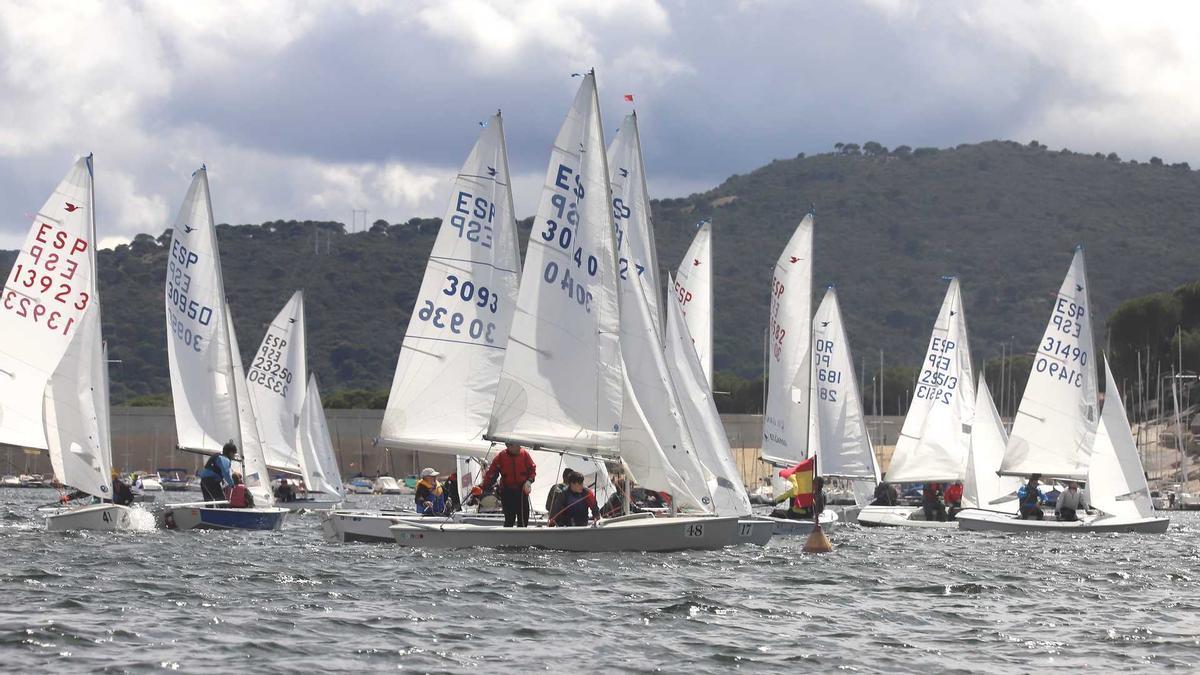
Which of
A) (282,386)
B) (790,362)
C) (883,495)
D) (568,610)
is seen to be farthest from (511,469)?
(282,386)

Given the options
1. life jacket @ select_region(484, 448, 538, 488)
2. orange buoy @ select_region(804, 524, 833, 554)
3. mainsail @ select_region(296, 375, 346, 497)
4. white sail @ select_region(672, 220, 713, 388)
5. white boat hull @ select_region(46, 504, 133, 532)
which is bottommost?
orange buoy @ select_region(804, 524, 833, 554)

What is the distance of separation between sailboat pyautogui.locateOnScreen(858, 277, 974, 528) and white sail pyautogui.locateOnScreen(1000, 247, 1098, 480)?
142 inches

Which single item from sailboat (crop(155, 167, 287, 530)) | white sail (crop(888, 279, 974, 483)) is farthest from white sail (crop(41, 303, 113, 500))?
white sail (crop(888, 279, 974, 483))

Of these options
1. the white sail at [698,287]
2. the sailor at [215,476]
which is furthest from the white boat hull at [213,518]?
the white sail at [698,287]

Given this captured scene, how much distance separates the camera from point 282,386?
5069 cm

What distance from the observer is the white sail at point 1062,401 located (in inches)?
1544

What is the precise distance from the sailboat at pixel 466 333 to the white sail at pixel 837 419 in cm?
1202

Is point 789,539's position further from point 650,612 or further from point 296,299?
point 296,299

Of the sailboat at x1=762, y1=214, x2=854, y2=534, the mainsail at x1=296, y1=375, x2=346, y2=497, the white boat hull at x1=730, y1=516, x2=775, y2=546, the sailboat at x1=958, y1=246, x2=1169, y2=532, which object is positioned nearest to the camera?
the white boat hull at x1=730, y1=516, x2=775, y2=546

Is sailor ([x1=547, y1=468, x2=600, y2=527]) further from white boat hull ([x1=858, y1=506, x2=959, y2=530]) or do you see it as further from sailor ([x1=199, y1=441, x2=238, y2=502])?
white boat hull ([x1=858, y1=506, x2=959, y2=530])

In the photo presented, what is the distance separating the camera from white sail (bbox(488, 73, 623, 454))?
2411 cm

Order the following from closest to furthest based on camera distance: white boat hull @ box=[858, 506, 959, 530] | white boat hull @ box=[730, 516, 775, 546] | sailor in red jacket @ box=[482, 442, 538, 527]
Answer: sailor in red jacket @ box=[482, 442, 538, 527] < white boat hull @ box=[730, 516, 775, 546] < white boat hull @ box=[858, 506, 959, 530]

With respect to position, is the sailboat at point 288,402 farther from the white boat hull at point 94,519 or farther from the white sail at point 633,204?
the white boat hull at point 94,519

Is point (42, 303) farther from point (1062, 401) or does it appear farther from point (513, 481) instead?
point (1062, 401)
